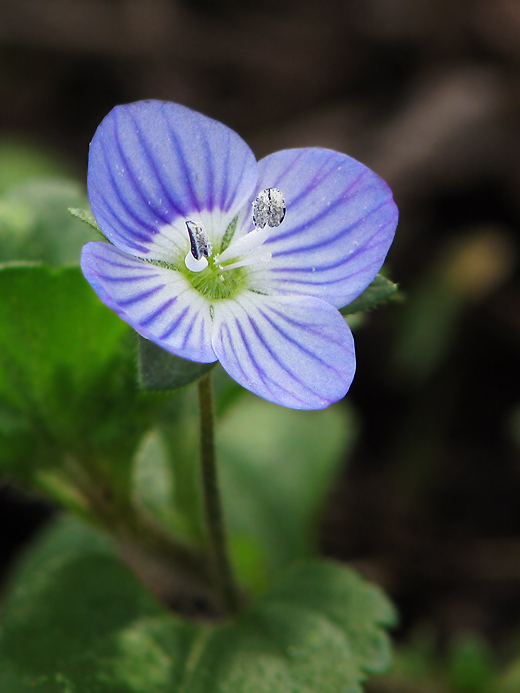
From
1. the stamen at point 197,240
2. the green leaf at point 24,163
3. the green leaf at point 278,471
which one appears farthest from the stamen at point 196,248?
the green leaf at point 24,163

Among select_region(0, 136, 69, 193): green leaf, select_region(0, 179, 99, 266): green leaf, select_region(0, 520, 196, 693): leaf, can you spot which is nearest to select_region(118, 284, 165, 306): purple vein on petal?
select_region(0, 179, 99, 266): green leaf

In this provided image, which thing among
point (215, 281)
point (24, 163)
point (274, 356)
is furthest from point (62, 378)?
point (24, 163)

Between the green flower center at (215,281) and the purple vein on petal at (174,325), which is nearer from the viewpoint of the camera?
the purple vein on petal at (174,325)

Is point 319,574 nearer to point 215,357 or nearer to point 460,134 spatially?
point 215,357

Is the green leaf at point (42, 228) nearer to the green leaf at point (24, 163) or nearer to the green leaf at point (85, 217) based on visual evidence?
the green leaf at point (85, 217)

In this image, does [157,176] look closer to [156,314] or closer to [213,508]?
[156,314]

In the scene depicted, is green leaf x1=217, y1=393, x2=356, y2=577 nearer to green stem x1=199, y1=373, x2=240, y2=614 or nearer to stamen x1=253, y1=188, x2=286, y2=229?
green stem x1=199, y1=373, x2=240, y2=614

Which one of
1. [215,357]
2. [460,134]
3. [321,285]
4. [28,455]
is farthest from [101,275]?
[460,134]
